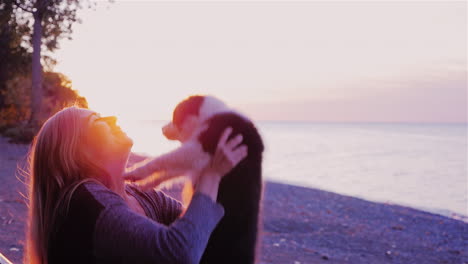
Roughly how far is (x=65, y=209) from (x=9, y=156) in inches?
549

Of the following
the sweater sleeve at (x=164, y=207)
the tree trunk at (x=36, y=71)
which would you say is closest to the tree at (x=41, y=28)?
the tree trunk at (x=36, y=71)

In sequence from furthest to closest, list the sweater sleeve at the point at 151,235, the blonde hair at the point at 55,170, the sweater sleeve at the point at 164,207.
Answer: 1. the sweater sleeve at the point at 164,207
2. the blonde hair at the point at 55,170
3. the sweater sleeve at the point at 151,235

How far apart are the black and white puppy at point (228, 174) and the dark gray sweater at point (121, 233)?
9.3 inches

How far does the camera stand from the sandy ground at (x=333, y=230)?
6734mm

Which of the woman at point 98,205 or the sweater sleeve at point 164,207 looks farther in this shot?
the sweater sleeve at point 164,207

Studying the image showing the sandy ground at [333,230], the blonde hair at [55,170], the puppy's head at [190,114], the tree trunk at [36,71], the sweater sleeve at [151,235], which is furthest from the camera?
the tree trunk at [36,71]

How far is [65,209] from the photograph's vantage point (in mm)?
1635

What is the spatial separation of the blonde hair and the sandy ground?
3263mm

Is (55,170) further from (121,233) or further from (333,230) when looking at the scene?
(333,230)

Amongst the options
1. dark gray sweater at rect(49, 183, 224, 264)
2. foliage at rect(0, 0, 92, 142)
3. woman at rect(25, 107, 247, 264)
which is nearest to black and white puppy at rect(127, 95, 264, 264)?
woman at rect(25, 107, 247, 264)

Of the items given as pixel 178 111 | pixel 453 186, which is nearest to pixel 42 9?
pixel 178 111

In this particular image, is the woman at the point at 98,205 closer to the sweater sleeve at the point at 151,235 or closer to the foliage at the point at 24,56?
the sweater sleeve at the point at 151,235

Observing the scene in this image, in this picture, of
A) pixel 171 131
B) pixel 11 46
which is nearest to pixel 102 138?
pixel 171 131

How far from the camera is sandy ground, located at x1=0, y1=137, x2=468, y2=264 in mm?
6734
